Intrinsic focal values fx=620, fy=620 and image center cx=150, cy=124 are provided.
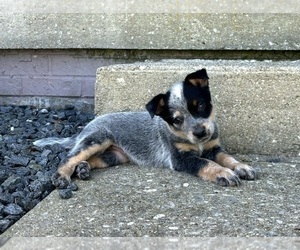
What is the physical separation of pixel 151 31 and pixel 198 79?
6.44 feet

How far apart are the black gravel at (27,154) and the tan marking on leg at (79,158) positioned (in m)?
0.13

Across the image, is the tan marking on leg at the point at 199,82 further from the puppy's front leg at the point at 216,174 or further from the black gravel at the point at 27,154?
the black gravel at the point at 27,154

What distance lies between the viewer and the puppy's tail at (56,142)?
5118mm

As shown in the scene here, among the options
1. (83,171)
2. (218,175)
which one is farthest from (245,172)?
(83,171)

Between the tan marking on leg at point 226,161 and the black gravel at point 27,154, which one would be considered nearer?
the black gravel at point 27,154

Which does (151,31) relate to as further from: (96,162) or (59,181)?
(59,181)

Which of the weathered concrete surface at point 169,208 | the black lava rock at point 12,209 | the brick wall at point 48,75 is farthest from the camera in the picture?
the brick wall at point 48,75

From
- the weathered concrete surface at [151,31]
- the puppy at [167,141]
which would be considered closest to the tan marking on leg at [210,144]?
the puppy at [167,141]

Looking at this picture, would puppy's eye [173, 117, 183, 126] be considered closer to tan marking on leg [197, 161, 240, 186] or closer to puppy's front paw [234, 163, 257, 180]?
tan marking on leg [197, 161, 240, 186]

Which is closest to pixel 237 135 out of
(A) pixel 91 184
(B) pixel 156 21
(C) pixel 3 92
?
(A) pixel 91 184

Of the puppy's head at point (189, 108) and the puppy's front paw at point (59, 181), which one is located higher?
the puppy's head at point (189, 108)

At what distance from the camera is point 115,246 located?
3.07 m

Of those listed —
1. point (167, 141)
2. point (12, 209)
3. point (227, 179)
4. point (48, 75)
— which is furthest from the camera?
point (48, 75)

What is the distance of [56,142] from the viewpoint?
523cm
